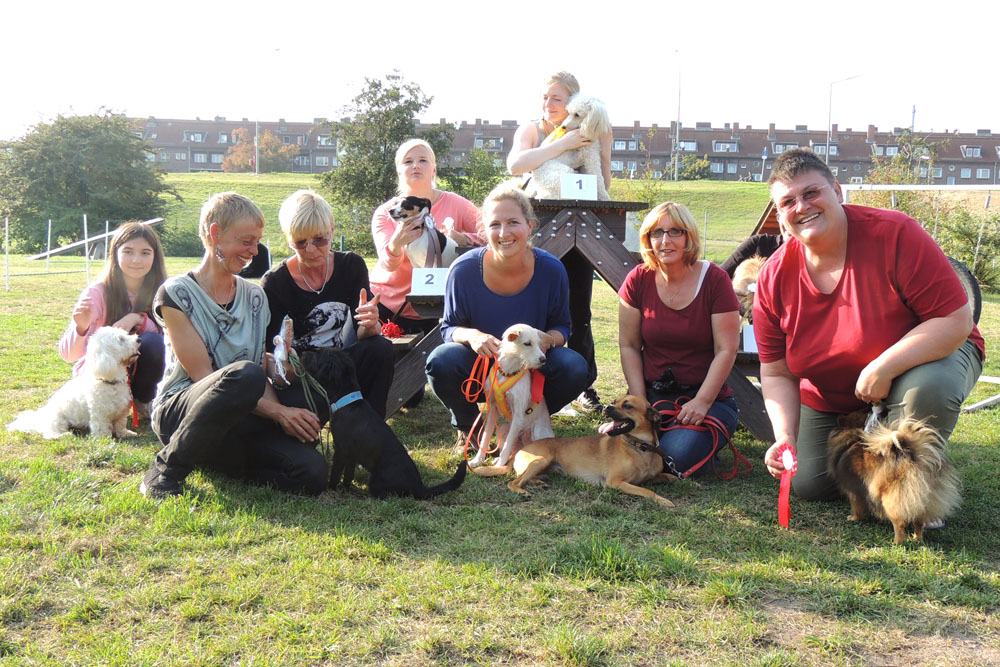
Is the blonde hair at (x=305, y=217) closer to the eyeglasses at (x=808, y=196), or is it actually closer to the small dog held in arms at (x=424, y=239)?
the small dog held in arms at (x=424, y=239)

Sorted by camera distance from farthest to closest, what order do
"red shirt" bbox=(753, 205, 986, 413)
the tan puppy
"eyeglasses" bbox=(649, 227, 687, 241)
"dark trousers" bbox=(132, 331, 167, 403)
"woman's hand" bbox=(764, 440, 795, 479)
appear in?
"dark trousers" bbox=(132, 331, 167, 403) < "eyeglasses" bbox=(649, 227, 687, 241) < the tan puppy < "woman's hand" bbox=(764, 440, 795, 479) < "red shirt" bbox=(753, 205, 986, 413)

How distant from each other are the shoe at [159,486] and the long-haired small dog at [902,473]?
3.03 m


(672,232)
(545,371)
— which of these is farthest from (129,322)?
(672,232)

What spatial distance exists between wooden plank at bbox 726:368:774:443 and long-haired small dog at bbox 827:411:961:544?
1.44 m

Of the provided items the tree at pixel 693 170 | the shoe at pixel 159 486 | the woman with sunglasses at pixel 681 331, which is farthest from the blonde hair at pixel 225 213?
the tree at pixel 693 170

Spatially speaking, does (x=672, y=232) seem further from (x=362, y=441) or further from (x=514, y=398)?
(x=362, y=441)

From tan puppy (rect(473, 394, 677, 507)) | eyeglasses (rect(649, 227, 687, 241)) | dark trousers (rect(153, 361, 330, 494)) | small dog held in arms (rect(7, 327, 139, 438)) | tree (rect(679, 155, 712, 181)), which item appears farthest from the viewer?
tree (rect(679, 155, 712, 181))

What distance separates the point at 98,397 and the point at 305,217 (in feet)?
6.18

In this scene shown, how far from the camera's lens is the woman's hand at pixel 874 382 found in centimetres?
304

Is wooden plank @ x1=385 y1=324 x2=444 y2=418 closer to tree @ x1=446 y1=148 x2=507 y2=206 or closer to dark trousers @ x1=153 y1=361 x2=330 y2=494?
dark trousers @ x1=153 y1=361 x2=330 y2=494

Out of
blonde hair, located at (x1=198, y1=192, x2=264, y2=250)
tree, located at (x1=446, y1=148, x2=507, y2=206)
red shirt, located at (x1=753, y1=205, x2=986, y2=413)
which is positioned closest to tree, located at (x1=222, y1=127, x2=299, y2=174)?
tree, located at (x1=446, y1=148, x2=507, y2=206)

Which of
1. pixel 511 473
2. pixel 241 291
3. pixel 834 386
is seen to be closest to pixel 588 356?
pixel 511 473

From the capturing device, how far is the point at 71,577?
8.89 ft

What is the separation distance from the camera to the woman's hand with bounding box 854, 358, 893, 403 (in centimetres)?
304
